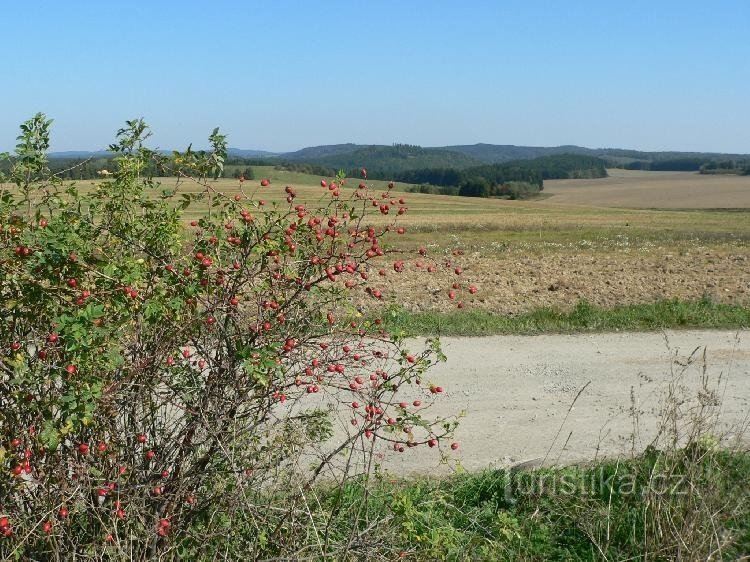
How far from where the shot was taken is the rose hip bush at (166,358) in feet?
11.3

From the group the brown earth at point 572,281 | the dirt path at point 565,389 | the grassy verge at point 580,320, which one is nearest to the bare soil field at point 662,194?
the brown earth at point 572,281

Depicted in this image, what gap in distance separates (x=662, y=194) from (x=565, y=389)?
77882 millimetres

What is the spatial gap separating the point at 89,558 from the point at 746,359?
818cm

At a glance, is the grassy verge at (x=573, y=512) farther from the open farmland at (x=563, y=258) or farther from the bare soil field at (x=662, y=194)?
the bare soil field at (x=662, y=194)

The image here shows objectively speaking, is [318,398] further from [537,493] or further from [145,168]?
[145,168]

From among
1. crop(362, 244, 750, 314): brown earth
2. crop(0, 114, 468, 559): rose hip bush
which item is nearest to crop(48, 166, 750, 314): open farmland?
crop(362, 244, 750, 314): brown earth

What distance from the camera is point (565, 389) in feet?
26.9

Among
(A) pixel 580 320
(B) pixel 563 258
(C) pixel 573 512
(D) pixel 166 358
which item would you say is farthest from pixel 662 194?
(D) pixel 166 358

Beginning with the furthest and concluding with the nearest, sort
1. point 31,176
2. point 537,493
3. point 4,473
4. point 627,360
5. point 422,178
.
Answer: point 422,178, point 627,360, point 537,493, point 31,176, point 4,473

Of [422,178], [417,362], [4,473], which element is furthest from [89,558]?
[422,178]

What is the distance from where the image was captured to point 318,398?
7.75 meters

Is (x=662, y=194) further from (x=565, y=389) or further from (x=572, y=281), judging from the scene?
(x=565, y=389)

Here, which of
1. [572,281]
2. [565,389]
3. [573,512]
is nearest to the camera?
[573,512]

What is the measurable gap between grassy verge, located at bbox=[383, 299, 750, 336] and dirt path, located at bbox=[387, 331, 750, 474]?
0.94 ft
